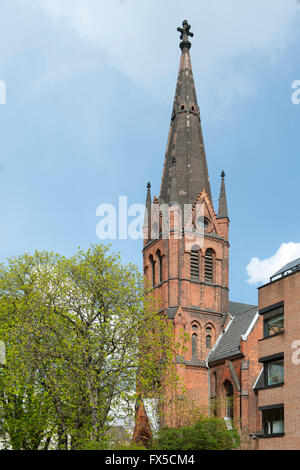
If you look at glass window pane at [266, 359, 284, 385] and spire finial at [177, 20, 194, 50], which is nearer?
glass window pane at [266, 359, 284, 385]

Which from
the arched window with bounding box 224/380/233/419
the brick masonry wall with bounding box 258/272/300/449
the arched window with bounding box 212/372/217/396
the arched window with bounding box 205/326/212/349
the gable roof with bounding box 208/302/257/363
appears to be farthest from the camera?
the arched window with bounding box 205/326/212/349

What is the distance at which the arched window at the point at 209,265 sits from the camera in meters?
53.7

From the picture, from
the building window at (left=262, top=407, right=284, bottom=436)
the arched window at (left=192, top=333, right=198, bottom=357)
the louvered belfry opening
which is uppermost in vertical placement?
the louvered belfry opening

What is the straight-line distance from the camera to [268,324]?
36562mm

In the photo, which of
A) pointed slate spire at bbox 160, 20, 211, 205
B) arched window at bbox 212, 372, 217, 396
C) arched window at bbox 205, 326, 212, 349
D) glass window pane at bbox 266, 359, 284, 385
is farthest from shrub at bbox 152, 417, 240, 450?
pointed slate spire at bbox 160, 20, 211, 205

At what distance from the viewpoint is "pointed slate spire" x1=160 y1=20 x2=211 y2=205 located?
56281 millimetres

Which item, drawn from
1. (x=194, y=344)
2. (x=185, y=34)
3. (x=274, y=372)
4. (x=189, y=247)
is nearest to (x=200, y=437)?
(x=274, y=372)

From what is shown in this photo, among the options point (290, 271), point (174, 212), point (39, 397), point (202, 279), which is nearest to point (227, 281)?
point (202, 279)

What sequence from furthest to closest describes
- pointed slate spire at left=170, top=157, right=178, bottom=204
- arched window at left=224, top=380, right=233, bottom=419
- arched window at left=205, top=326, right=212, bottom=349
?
1. pointed slate spire at left=170, top=157, right=178, bottom=204
2. arched window at left=205, top=326, right=212, bottom=349
3. arched window at left=224, top=380, right=233, bottom=419

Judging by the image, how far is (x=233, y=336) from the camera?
163 ft

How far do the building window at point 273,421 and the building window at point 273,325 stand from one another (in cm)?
409

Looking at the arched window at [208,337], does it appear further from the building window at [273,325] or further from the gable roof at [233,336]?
the building window at [273,325]

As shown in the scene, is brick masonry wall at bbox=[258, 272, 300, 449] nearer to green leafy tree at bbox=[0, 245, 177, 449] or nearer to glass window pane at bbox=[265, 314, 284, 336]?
glass window pane at bbox=[265, 314, 284, 336]

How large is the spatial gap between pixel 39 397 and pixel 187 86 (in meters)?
34.6
